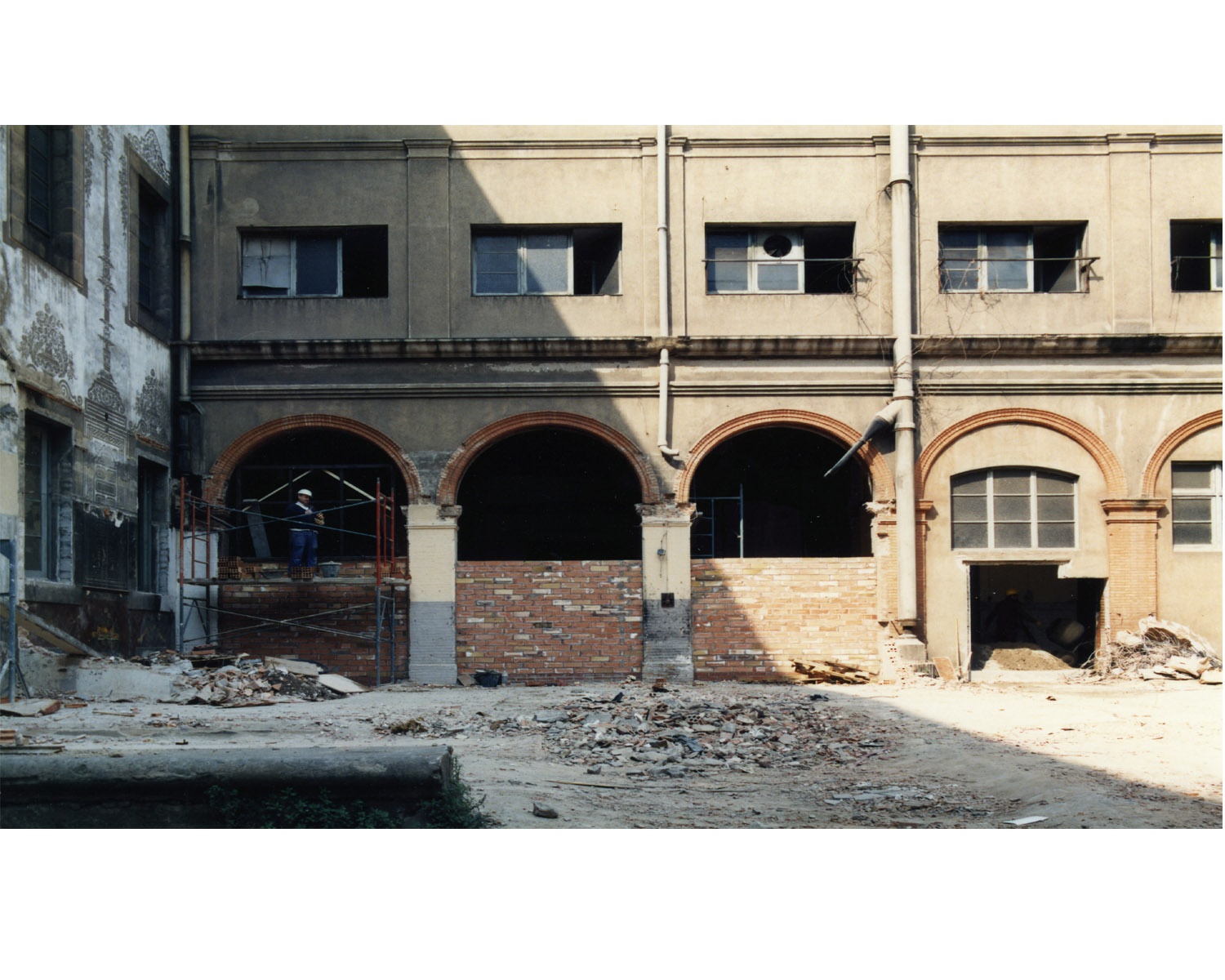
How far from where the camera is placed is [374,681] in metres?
16.5

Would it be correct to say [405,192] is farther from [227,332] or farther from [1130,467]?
[1130,467]

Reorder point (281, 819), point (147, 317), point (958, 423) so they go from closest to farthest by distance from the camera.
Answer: point (281, 819), point (147, 317), point (958, 423)

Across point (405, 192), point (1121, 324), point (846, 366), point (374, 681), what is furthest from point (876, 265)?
point (374, 681)

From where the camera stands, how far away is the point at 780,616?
56.1 feet

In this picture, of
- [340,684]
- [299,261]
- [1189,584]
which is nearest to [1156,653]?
[1189,584]

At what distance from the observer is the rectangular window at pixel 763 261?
1766cm

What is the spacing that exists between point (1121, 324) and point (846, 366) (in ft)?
12.4

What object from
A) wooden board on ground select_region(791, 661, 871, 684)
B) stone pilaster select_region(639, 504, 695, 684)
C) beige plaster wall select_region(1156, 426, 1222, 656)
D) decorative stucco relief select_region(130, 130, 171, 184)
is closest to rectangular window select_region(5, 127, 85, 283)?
decorative stucco relief select_region(130, 130, 171, 184)

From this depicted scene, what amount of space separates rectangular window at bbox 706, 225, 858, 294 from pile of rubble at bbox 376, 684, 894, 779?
254 inches

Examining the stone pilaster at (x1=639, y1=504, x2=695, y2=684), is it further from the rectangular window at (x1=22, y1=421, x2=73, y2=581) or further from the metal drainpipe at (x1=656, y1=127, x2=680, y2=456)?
the rectangular window at (x1=22, y1=421, x2=73, y2=581)

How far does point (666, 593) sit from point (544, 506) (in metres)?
4.14

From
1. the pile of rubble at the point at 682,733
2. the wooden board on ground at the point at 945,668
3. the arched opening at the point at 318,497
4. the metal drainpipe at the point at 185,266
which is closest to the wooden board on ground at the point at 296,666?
the arched opening at the point at 318,497

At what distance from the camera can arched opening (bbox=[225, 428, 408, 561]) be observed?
17.3 meters

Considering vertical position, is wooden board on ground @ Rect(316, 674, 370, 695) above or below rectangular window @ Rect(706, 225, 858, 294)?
below
